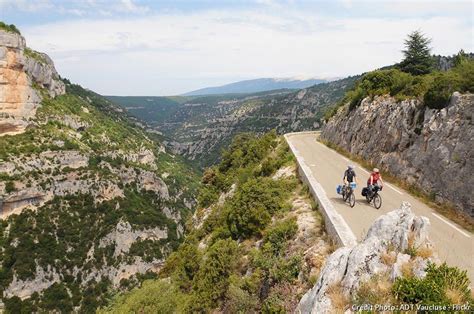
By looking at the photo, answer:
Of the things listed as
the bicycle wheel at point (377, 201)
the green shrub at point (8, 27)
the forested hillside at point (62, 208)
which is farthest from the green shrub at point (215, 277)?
the green shrub at point (8, 27)

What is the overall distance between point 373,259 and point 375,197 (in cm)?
785

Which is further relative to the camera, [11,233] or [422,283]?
[11,233]

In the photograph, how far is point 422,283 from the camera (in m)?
6.87

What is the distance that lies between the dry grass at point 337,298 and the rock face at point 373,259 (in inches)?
2.3

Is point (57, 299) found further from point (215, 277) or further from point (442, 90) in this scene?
point (442, 90)

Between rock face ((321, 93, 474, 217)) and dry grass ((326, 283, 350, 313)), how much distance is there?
8388 mm

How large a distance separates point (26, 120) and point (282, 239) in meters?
90.7

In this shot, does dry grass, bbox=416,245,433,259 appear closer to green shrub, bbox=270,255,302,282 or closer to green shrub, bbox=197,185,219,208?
green shrub, bbox=270,255,302,282

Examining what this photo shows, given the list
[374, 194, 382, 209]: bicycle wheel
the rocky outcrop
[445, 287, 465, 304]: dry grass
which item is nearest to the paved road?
[374, 194, 382, 209]: bicycle wheel

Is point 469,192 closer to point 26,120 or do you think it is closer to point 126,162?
point 26,120

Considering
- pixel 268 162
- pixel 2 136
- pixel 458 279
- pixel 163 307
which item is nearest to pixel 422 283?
pixel 458 279

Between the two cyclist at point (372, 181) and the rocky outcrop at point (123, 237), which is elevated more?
the two cyclist at point (372, 181)

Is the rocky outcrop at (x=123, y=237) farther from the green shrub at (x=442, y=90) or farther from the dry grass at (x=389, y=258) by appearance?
the dry grass at (x=389, y=258)

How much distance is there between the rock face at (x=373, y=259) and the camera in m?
7.89
